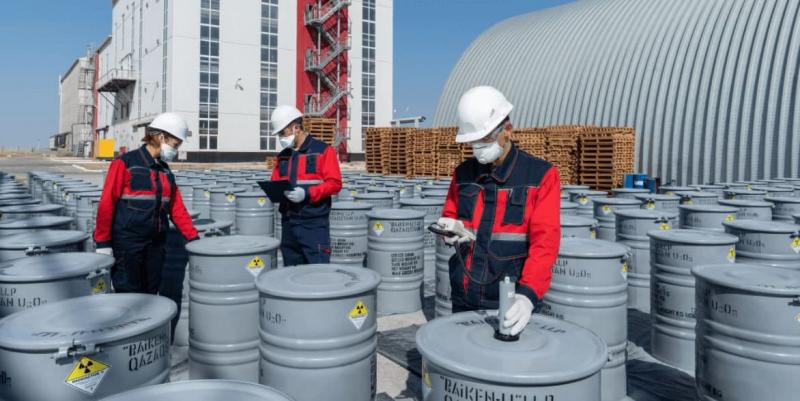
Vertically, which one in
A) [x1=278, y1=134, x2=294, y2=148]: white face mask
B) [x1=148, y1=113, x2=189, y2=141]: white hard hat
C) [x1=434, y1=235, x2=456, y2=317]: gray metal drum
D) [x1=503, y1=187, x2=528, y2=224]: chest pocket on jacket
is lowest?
[x1=434, y1=235, x2=456, y2=317]: gray metal drum

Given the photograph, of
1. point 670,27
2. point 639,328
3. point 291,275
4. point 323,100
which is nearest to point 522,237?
point 291,275

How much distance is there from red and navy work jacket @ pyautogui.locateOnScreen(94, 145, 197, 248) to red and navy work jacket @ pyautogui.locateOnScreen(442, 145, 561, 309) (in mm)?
2997

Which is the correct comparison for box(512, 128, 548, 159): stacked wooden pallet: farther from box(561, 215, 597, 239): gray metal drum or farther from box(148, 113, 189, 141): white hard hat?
box(148, 113, 189, 141): white hard hat

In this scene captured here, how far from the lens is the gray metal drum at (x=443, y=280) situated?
18.5ft

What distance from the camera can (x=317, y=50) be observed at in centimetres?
3816

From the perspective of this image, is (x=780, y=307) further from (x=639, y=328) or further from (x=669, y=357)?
(x=639, y=328)

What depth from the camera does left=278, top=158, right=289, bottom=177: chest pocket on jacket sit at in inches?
209

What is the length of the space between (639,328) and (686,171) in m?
12.9

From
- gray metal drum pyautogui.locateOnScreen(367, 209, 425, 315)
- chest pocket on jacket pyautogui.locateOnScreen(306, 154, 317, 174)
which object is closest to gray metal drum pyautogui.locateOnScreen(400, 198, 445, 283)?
gray metal drum pyautogui.locateOnScreen(367, 209, 425, 315)

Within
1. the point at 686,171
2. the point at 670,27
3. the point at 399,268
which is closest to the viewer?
the point at 399,268

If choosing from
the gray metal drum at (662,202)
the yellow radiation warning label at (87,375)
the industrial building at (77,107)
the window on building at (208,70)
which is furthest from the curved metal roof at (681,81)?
the industrial building at (77,107)

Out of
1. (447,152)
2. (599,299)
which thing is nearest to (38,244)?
(599,299)

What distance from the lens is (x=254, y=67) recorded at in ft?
119

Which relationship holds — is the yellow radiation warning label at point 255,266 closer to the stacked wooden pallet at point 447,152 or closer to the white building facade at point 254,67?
the stacked wooden pallet at point 447,152
